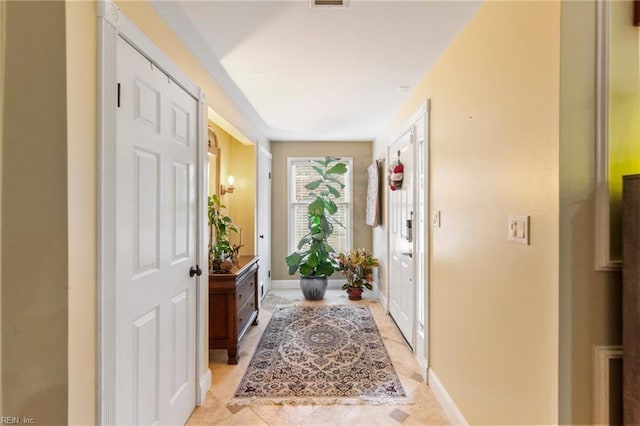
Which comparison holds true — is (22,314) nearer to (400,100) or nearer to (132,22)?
(132,22)

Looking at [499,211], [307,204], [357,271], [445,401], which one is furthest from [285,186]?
[499,211]

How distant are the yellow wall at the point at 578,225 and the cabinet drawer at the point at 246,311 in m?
2.20

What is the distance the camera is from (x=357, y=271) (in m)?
4.26

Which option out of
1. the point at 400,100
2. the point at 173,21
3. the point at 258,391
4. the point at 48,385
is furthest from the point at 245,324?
the point at 400,100

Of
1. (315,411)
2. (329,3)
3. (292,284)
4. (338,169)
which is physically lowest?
(315,411)

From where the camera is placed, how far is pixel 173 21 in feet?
5.39

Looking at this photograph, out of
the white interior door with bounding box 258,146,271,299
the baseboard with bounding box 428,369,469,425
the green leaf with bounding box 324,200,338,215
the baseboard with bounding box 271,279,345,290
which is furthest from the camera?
the baseboard with bounding box 271,279,345,290

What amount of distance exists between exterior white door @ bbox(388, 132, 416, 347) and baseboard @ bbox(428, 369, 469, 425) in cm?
52

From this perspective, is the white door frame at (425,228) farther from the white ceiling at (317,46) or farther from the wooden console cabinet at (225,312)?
the wooden console cabinet at (225,312)

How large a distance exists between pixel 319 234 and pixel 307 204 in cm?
71

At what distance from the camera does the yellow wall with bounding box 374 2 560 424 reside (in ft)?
3.57

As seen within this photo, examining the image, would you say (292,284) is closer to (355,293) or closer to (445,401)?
(355,293)

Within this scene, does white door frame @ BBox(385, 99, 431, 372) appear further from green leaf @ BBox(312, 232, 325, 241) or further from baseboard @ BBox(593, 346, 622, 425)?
green leaf @ BBox(312, 232, 325, 241)

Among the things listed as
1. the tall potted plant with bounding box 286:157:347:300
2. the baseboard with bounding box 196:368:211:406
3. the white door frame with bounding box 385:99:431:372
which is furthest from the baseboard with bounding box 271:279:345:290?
the baseboard with bounding box 196:368:211:406
